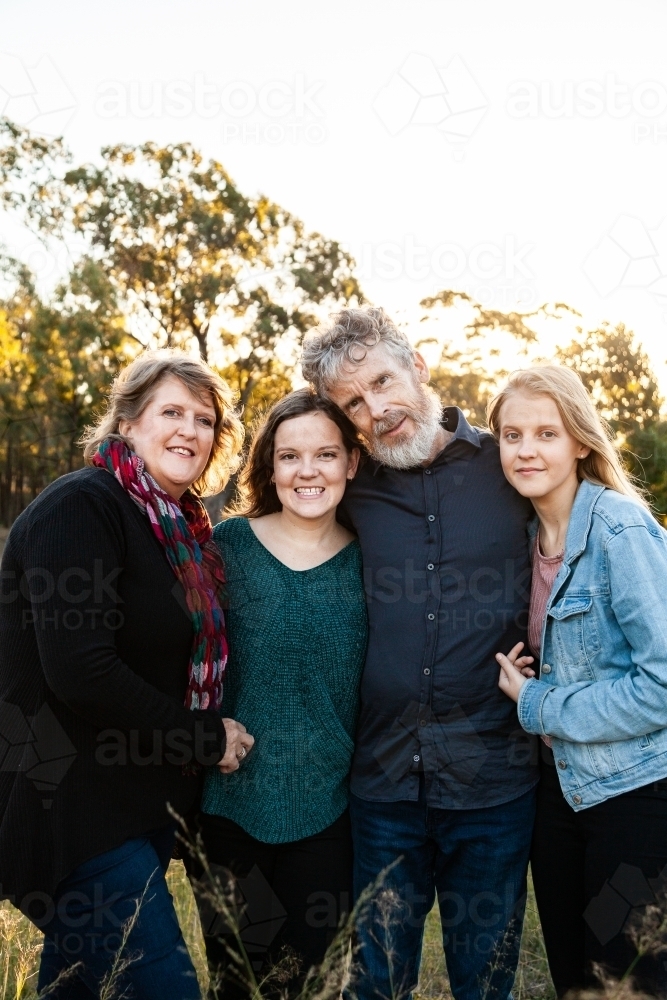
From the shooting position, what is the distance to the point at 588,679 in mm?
2592

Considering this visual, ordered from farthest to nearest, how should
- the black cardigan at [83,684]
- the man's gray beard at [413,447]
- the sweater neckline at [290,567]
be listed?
1. the man's gray beard at [413,447]
2. the sweater neckline at [290,567]
3. the black cardigan at [83,684]

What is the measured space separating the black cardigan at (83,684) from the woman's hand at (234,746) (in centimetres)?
12

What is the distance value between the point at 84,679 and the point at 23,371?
1978 centimetres

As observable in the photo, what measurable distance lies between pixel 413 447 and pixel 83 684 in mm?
1376

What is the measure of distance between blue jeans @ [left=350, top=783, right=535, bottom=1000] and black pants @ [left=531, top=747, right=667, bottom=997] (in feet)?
0.36

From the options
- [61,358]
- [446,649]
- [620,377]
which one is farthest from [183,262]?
[446,649]

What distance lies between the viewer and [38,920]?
2268 mm

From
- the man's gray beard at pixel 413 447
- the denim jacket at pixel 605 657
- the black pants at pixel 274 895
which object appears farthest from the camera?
the man's gray beard at pixel 413 447

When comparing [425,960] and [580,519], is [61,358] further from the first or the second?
[580,519]

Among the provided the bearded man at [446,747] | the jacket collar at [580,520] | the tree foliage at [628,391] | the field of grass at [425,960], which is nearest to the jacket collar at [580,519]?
the jacket collar at [580,520]

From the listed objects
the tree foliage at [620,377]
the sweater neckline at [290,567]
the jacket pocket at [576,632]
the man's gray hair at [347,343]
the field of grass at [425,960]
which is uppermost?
the tree foliage at [620,377]

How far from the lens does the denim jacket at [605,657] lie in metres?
2.42

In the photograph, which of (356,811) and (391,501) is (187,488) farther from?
(356,811)

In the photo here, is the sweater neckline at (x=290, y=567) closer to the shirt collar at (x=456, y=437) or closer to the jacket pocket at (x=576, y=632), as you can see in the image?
the shirt collar at (x=456, y=437)
